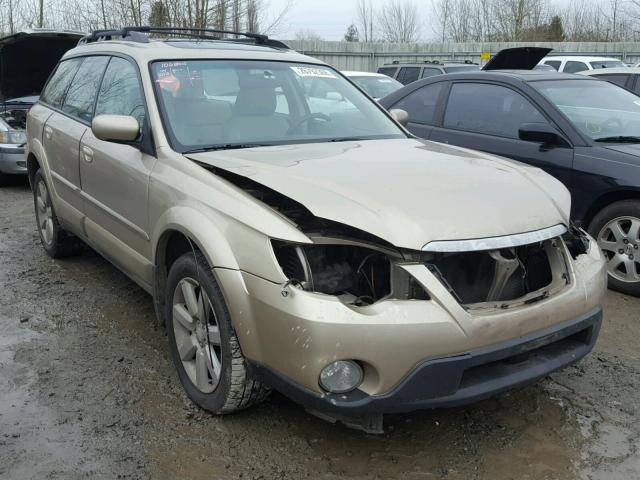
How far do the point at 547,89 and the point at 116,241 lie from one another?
3662 mm

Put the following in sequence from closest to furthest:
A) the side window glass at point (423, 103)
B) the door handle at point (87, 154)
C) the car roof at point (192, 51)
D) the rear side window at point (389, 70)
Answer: the car roof at point (192, 51)
the door handle at point (87, 154)
the side window glass at point (423, 103)
the rear side window at point (389, 70)

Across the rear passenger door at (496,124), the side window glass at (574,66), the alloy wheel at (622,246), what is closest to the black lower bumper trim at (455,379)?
the alloy wheel at (622,246)

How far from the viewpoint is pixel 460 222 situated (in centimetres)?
247

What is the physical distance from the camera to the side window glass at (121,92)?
12.1 ft

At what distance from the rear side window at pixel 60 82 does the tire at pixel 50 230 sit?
63 centimetres

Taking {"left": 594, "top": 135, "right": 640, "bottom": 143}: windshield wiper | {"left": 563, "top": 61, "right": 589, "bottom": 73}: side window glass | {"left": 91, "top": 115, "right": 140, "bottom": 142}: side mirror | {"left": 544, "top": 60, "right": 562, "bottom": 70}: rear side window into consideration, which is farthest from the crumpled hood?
{"left": 544, "top": 60, "right": 562, "bottom": 70}: rear side window

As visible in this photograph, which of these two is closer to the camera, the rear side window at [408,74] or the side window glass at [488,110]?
the side window glass at [488,110]

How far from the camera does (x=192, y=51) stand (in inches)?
152

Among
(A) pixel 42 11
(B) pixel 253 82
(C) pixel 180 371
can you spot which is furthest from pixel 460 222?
(A) pixel 42 11

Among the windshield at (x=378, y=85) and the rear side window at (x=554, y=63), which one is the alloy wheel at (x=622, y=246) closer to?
the windshield at (x=378, y=85)

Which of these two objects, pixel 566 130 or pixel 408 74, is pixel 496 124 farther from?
pixel 408 74

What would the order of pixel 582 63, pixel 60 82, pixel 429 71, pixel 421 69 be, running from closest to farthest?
pixel 60 82 < pixel 429 71 < pixel 421 69 < pixel 582 63

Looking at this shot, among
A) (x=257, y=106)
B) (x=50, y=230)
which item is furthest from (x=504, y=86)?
(x=50, y=230)

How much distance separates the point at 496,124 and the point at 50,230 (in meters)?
3.91
